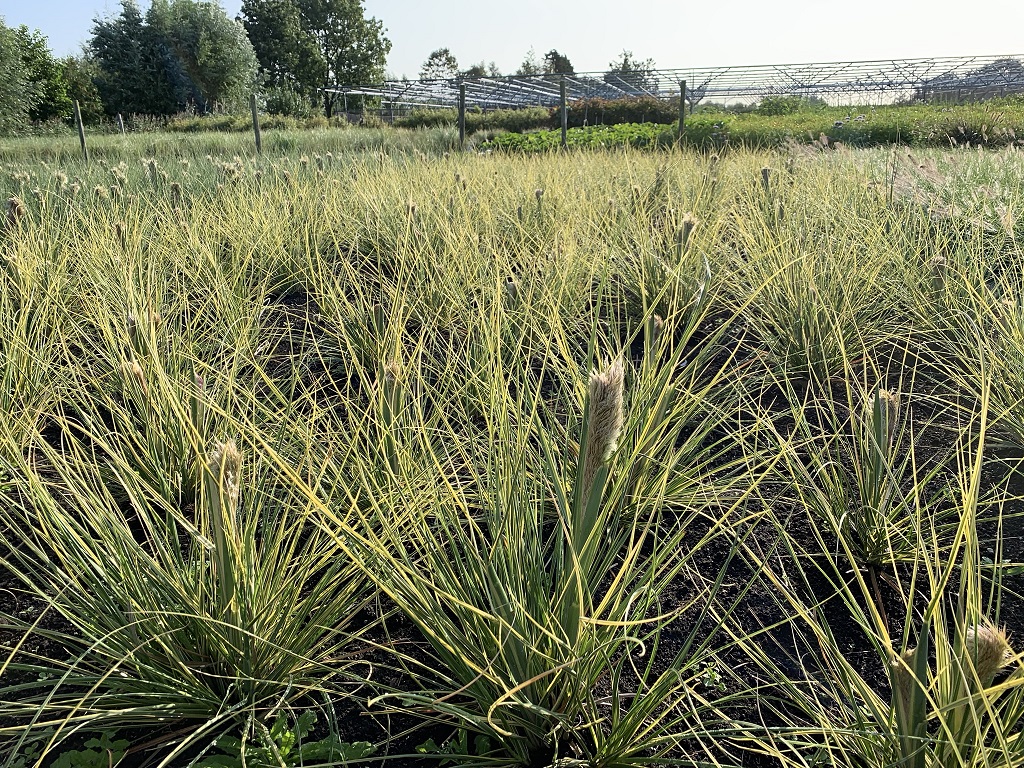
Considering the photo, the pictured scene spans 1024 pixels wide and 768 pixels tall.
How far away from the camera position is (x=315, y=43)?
4106 cm

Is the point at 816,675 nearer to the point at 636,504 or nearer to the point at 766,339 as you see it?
the point at 636,504

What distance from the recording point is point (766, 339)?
2.42m

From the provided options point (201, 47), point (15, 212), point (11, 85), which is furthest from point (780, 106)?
point (11, 85)

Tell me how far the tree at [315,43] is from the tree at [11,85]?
15777 mm

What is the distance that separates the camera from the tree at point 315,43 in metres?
39.9

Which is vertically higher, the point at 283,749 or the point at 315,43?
the point at 315,43

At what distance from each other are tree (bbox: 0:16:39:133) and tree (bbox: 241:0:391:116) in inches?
621

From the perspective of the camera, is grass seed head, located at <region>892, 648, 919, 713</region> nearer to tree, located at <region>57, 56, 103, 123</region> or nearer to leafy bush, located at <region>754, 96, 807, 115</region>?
leafy bush, located at <region>754, 96, 807, 115</region>

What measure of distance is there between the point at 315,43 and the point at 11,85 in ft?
76.6

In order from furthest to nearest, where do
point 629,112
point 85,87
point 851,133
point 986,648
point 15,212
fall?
1. point 85,87
2. point 629,112
3. point 851,133
4. point 15,212
5. point 986,648

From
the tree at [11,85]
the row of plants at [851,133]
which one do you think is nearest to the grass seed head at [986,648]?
the row of plants at [851,133]

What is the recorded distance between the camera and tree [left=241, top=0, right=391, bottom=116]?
3994 cm

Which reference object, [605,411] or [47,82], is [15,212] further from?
[47,82]

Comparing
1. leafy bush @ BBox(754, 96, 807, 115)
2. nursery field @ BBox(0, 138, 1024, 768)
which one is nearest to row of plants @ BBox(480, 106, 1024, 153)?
Answer: nursery field @ BBox(0, 138, 1024, 768)
